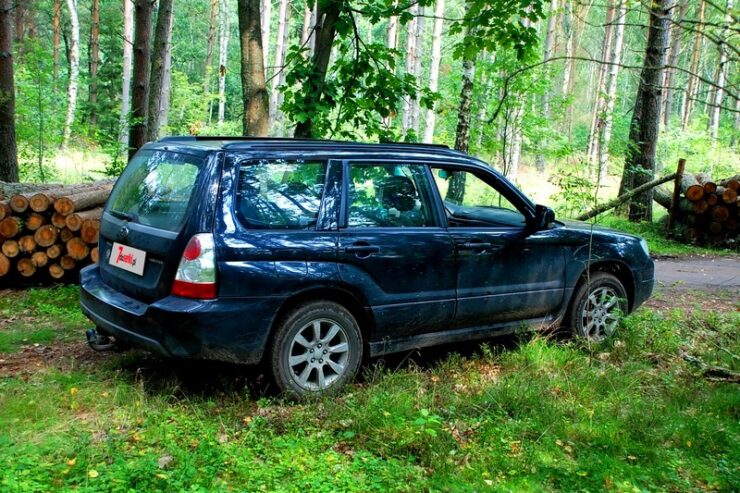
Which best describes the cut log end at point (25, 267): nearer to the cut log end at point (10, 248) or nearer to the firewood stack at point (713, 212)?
the cut log end at point (10, 248)

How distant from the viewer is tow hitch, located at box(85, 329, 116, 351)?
539cm

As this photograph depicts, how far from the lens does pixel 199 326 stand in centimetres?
440

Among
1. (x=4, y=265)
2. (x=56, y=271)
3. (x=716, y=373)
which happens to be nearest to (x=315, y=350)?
(x=716, y=373)

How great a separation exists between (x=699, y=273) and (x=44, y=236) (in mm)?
9803

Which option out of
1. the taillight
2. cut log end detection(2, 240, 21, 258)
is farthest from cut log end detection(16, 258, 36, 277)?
the taillight

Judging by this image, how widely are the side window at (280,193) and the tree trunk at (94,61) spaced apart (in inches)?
1249

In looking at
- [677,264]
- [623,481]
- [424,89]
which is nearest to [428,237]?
[623,481]

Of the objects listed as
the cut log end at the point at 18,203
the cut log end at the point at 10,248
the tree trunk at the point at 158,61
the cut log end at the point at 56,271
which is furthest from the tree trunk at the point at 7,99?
the cut log end at the point at 56,271

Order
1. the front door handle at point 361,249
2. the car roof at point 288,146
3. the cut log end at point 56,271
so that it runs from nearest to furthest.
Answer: the car roof at point 288,146, the front door handle at point 361,249, the cut log end at point 56,271

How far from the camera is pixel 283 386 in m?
4.75

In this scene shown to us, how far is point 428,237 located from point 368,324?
2.76ft

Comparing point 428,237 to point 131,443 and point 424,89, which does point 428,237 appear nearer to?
point 131,443

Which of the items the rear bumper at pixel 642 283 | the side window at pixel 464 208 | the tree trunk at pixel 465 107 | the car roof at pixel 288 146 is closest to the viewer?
the car roof at pixel 288 146

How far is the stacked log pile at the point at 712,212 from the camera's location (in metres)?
14.2
